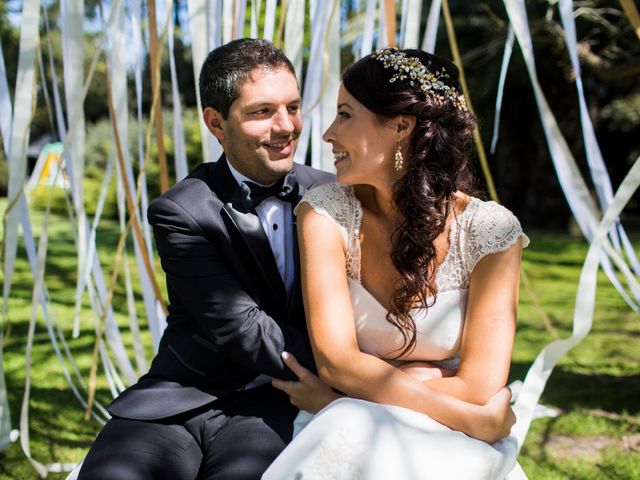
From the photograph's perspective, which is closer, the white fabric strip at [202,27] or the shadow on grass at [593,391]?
the white fabric strip at [202,27]

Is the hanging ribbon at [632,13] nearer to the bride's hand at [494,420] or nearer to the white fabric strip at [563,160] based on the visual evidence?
the white fabric strip at [563,160]

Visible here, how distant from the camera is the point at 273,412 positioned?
230 cm

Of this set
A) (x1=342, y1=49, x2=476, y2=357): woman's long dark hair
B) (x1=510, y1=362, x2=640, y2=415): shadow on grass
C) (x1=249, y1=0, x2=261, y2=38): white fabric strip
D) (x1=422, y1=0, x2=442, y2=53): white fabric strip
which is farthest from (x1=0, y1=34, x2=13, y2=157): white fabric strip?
(x1=510, y1=362, x2=640, y2=415): shadow on grass

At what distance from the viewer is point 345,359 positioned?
2041mm

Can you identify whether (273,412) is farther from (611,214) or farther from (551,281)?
(551,281)

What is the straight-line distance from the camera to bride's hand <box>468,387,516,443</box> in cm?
199

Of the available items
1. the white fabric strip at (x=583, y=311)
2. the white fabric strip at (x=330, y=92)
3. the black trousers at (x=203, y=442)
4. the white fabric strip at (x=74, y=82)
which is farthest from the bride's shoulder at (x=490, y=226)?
the white fabric strip at (x=74, y=82)

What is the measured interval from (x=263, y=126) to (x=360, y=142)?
385mm

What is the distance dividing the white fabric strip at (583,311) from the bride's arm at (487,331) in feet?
0.58

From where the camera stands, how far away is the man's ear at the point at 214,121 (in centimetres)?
252

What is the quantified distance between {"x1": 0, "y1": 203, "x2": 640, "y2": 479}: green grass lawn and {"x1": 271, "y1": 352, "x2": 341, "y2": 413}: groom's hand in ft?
3.38

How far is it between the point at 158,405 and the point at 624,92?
48.5 feet

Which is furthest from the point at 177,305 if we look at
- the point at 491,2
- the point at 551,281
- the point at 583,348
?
the point at 491,2

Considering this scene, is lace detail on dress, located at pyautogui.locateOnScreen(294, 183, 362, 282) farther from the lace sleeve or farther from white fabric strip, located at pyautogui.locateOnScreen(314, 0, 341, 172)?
white fabric strip, located at pyautogui.locateOnScreen(314, 0, 341, 172)
